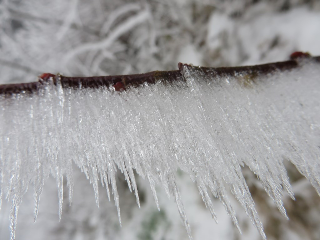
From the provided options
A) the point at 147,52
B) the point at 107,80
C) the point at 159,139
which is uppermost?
the point at 147,52

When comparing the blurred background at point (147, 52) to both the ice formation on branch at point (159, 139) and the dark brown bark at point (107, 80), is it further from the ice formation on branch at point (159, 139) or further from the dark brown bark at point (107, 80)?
the dark brown bark at point (107, 80)

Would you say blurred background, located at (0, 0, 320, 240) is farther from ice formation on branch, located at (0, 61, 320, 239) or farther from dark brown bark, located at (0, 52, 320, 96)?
dark brown bark, located at (0, 52, 320, 96)

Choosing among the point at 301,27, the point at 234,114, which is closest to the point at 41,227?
the point at 234,114

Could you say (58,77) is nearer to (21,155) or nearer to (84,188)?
(21,155)

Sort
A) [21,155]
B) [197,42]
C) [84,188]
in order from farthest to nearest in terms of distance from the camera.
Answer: [197,42] → [84,188] → [21,155]

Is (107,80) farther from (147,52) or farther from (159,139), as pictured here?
(147,52)

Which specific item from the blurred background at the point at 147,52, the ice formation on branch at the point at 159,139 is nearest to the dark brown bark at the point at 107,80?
the ice formation on branch at the point at 159,139

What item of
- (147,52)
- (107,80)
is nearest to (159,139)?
(107,80)
